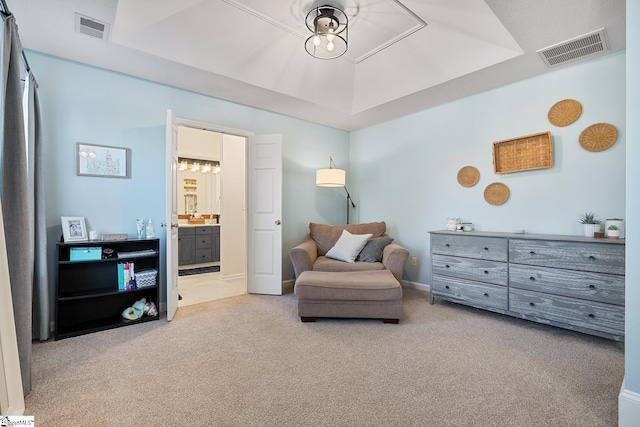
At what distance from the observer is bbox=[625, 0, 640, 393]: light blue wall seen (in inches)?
53.3

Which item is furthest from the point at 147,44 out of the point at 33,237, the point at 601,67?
the point at 601,67

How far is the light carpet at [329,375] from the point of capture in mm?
1494

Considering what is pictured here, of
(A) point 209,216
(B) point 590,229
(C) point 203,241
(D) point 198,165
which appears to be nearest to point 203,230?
(C) point 203,241

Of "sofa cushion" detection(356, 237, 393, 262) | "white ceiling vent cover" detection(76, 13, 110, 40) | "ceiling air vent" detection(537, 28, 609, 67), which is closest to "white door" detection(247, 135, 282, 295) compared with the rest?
"sofa cushion" detection(356, 237, 393, 262)

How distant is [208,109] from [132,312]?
8.01 ft

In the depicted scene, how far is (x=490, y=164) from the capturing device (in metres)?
3.32

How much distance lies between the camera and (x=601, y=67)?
2.60 m

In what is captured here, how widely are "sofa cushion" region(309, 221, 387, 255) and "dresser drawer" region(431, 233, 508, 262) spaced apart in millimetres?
876

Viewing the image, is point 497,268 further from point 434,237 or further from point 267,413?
point 267,413

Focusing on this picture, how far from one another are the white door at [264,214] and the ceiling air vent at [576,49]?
295 cm

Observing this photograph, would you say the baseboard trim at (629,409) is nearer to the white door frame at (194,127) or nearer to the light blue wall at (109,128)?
the white door frame at (194,127)

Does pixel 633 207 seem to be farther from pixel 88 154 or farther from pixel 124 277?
pixel 88 154

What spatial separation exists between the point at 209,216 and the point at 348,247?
431cm

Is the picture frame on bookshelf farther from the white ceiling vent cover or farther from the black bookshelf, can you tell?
the white ceiling vent cover
